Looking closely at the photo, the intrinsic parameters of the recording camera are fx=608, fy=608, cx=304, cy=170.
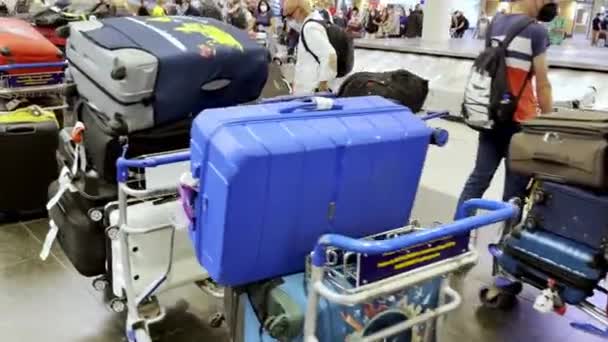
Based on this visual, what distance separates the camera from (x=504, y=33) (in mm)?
2910

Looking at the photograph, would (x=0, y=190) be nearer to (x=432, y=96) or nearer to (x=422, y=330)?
(x=422, y=330)

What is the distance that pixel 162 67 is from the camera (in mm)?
2111

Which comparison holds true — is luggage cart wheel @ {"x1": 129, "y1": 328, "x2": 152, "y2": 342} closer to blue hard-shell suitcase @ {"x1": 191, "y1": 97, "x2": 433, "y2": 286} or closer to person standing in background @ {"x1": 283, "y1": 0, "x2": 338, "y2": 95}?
blue hard-shell suitcase @ {"x1": 191, "y1": 97, "x2": 433, "y2": 286}

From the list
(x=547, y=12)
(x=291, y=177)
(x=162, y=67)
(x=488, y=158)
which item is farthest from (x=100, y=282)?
(x=547, y=12)

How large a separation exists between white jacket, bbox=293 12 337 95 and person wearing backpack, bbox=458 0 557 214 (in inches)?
36.2

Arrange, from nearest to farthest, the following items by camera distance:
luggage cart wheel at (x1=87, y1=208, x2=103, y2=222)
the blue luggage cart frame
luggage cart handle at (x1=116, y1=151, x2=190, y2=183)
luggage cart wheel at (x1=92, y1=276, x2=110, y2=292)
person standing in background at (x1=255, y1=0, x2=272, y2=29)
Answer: luggage cart handle at (x1=116, y1=151, x2=190, y2=183) < luggage cart wheel at (x1=87, y1=208, x2=103, y2=222) < luggage cart wheel at (x1=92, y1=276, x2=110, y2=292) < the blue luggage cart frame < person standing in background at (x1=255, y1=0, x2=272, y2=29)

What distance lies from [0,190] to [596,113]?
10.6 ft

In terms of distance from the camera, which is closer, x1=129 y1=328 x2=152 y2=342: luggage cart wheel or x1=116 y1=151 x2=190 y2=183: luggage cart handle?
x1=116 y1=151 x2=190 y2=183: luggage cart handle

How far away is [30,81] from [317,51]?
185cm

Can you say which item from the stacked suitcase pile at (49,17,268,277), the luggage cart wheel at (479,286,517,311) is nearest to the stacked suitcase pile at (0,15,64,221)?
the stacked suitcase pile at (49,17,268,277)

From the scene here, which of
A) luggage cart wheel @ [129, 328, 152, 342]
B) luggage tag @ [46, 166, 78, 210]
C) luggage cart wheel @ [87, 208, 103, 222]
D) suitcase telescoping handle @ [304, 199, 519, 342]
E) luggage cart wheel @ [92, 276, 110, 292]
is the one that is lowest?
luggage cart wheel @ [129, 328, 152, 342]

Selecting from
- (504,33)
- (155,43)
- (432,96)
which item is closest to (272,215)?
(155,43)

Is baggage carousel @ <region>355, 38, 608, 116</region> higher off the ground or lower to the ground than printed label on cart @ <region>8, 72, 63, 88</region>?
lower

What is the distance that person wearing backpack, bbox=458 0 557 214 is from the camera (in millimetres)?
2855
